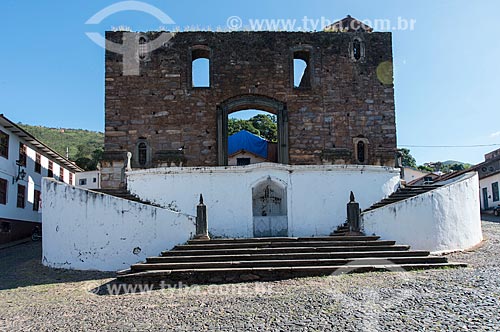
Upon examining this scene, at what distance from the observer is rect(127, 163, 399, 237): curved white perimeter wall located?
488 inches

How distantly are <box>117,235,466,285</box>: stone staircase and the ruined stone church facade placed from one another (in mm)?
7071

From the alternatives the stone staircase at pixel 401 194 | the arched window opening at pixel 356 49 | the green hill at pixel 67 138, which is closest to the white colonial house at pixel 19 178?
the arched window opening at pixel 356 49

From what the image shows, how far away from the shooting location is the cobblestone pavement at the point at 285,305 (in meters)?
6.24

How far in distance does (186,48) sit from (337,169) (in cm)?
836

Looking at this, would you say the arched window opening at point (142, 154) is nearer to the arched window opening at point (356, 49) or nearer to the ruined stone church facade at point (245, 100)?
the ruined stone church facade at point (245, 100)

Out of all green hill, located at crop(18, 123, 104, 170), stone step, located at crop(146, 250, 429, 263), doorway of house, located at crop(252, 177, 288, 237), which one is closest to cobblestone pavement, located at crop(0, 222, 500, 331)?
stone step, located at crop(146, 250, 429, 263)

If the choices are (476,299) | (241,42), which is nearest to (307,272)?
(476,299)

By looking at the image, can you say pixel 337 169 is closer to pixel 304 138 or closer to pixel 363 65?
pixel 304 138

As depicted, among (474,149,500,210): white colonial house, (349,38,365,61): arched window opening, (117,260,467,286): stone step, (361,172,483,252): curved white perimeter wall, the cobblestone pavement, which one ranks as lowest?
the cobblestone pavement

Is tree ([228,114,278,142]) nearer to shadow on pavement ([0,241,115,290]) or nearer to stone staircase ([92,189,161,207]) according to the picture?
stone staircase ([92,189,161,207])

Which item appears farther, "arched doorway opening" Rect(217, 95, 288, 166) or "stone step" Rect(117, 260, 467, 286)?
"arched doorway opening" Rect(217, 95, 288, 166)

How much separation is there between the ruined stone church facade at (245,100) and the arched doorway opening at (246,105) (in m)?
0.04

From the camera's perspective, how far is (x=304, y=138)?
17.6 meters

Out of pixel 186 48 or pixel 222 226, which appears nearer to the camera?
pixel 222 226
